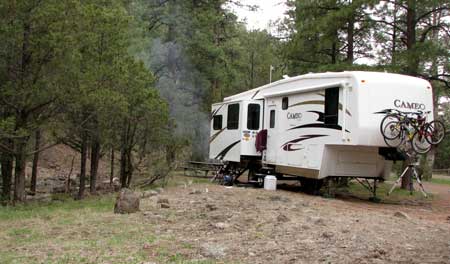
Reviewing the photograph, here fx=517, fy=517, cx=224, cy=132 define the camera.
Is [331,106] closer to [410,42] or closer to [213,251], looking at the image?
[410,42]

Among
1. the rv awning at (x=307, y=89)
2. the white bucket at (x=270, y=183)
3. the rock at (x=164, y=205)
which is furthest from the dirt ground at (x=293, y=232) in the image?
the white bucket at (x=270, y=183)

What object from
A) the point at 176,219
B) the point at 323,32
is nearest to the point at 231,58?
the point at 323,32

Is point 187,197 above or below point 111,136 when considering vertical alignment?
below

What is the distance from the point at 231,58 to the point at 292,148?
50.7 feet

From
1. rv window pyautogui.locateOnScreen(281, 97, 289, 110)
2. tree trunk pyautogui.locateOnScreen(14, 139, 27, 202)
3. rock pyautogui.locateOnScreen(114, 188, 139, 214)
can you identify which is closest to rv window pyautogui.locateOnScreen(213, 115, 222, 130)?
rv window pyautogui.locateOnScreen(281, 97, 289, 110)

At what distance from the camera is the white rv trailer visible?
11.1 m

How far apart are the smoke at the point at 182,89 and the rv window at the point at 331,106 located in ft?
35.8

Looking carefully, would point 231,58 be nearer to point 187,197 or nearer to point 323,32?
point 323,32

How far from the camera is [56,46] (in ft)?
36.0

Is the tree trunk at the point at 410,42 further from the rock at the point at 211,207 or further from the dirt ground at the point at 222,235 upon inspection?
the rock at the point at 211,207

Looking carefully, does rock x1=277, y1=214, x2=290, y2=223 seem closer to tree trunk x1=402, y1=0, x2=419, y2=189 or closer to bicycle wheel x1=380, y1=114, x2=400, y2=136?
bicycle wheel x1=380, y1=114, x2=400, y2=136

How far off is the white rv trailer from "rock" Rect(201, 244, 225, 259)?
577 cm

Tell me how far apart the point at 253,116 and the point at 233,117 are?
45.3 inches

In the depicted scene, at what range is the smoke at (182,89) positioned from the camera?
23.0m
